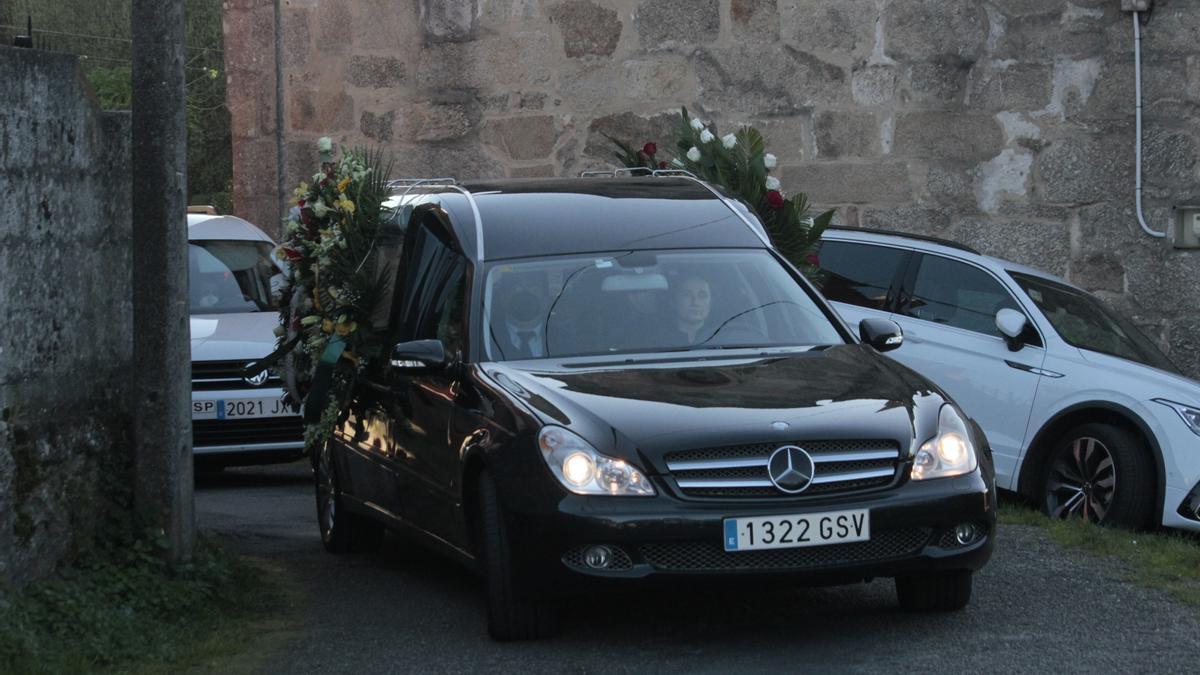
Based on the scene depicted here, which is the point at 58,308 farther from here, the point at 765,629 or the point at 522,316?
the point at 765,629

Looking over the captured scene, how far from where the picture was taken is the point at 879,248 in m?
11.9

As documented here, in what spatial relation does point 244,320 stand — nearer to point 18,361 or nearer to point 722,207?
point 722,207

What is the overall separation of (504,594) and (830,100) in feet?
28.1

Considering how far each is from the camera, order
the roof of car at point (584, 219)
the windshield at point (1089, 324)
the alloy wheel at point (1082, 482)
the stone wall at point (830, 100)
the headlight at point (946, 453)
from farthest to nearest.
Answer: the stone wall at point (830, 100), the windshield at point (1089, 324), the alloy wheel at point (1082, 482), the roof of car at point (584, 219), the headlight at point (946, 453)

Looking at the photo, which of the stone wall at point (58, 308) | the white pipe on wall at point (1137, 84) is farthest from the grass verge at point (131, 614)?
the white pipe on wall at point (1137, 84)

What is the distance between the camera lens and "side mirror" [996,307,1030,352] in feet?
35.2

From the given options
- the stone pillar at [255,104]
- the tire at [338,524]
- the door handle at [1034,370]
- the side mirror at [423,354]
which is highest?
the stone pillar at [255,104]

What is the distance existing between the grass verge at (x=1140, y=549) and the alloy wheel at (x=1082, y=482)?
0.14 m

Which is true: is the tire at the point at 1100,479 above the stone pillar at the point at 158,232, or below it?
below

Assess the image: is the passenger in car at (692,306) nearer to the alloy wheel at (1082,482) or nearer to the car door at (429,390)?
the car door at (429,390)

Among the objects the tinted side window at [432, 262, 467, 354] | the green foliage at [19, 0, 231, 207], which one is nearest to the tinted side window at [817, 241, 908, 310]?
the tinted side window at [432, 262, 467, 354]

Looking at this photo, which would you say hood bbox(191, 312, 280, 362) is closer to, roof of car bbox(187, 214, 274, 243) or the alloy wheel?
roof of car bbox(187, 214, 274, 243)

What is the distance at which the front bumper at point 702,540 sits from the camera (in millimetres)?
6504

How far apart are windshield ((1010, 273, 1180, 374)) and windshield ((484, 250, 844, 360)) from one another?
10.7ft
